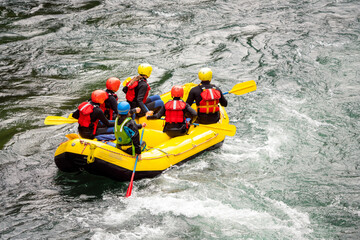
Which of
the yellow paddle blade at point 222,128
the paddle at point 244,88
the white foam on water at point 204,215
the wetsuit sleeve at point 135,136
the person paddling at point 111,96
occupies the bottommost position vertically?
the white foam on water at point 204,215

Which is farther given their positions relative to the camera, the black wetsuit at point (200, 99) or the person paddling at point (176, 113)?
the black wetsuit at point (200, 99)

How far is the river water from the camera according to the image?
5203mm

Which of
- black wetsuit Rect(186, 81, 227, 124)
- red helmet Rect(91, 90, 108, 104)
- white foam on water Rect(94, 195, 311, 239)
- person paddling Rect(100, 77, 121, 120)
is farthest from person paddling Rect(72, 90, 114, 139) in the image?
black wetsuit Rect(186, 81, 227, 124)

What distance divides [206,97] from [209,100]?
8cm

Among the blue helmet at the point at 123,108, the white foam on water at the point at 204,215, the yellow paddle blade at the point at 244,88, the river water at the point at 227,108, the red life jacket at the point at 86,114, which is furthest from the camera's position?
the yellow paddle blade at the point at 244,88

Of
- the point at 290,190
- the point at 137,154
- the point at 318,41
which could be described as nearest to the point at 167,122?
the point at 137,154

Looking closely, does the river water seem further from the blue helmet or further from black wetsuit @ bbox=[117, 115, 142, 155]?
the blue helmet

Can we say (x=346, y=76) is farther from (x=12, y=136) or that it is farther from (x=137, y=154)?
(x=12, y=136)

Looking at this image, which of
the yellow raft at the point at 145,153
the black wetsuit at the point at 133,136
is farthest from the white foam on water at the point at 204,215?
the black wetsuit at the point at 133,136

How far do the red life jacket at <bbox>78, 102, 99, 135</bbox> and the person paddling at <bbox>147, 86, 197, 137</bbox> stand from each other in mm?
1084

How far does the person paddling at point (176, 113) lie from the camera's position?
6.22 metres

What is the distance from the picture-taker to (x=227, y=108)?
8.77 m

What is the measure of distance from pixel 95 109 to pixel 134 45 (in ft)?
22.3

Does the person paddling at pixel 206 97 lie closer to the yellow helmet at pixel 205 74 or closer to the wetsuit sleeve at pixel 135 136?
the yellow helmet at pixel 205 74
